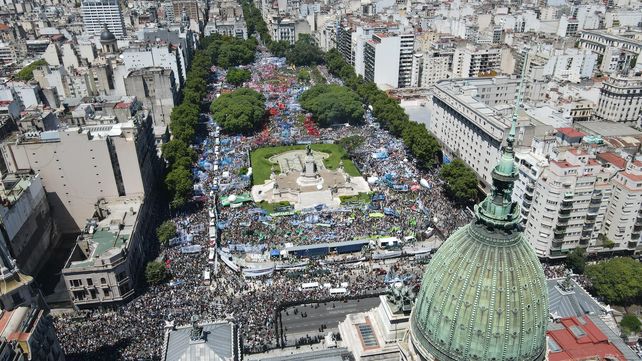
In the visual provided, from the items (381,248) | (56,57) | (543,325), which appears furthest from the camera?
(56,57)

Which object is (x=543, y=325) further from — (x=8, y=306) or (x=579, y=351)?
(x=8, y=306)

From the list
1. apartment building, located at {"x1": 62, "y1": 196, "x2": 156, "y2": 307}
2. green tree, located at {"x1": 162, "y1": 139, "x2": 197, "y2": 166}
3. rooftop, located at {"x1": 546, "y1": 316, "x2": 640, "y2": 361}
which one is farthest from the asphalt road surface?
green tree, located at {"x1": 162, "y1": 139, "x2": 197, "y2": 166}

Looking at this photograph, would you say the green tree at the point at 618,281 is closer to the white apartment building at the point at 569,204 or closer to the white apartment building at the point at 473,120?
the white apartment building at the point at 569,204

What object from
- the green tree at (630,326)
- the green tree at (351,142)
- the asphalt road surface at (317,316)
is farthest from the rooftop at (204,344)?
the green tree at (351,142)

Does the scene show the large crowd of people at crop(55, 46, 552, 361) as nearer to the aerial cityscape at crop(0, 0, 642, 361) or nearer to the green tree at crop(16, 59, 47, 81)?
the aerial cityscape at crop(0, 0, 642, 361)

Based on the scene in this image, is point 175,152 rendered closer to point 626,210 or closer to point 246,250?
point 246,250

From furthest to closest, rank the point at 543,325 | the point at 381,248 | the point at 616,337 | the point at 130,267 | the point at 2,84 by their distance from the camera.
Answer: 1. the point at 2,84
2. the point at 381,248
3. the point at 130,267
4. the point at 616,337
5. the point at 543,325

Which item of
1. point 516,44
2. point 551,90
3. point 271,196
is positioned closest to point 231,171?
point 271,196
